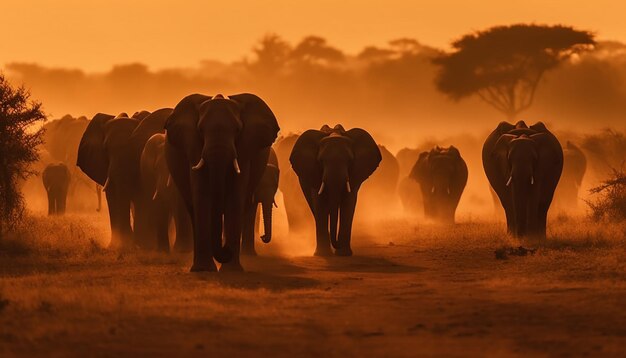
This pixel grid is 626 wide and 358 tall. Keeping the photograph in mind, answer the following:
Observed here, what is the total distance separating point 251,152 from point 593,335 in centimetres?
789

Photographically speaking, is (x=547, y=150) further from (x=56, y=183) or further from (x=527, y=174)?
(x=56, y=183)

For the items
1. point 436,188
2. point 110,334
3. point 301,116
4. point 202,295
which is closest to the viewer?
point 110,334

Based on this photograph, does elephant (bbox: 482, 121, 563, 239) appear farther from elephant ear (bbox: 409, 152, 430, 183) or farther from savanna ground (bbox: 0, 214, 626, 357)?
elephant ear (bbox: 409, 152, 430, 183)

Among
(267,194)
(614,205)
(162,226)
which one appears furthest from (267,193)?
(614,205)

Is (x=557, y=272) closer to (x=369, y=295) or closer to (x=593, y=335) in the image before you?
(x=369, y=295)

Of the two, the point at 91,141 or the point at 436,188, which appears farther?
the point at 436,188

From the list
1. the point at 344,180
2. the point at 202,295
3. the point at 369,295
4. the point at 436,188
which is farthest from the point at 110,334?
the point at 436,188

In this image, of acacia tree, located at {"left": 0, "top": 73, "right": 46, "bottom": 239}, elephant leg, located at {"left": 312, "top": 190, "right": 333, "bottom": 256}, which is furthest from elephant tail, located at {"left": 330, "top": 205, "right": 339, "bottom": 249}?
acacia tree, located at {"left": 0, "top": 73, "right": 46, "bottom": 239}

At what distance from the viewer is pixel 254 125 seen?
19.4 meters

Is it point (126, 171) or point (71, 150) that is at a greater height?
point (71, 150)

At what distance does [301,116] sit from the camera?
97375 millimetres

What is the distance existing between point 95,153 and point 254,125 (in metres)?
8.10

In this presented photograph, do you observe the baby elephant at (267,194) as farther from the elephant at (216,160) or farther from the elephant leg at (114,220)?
the elephant at (216,160)

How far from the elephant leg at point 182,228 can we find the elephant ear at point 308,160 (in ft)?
9.00
